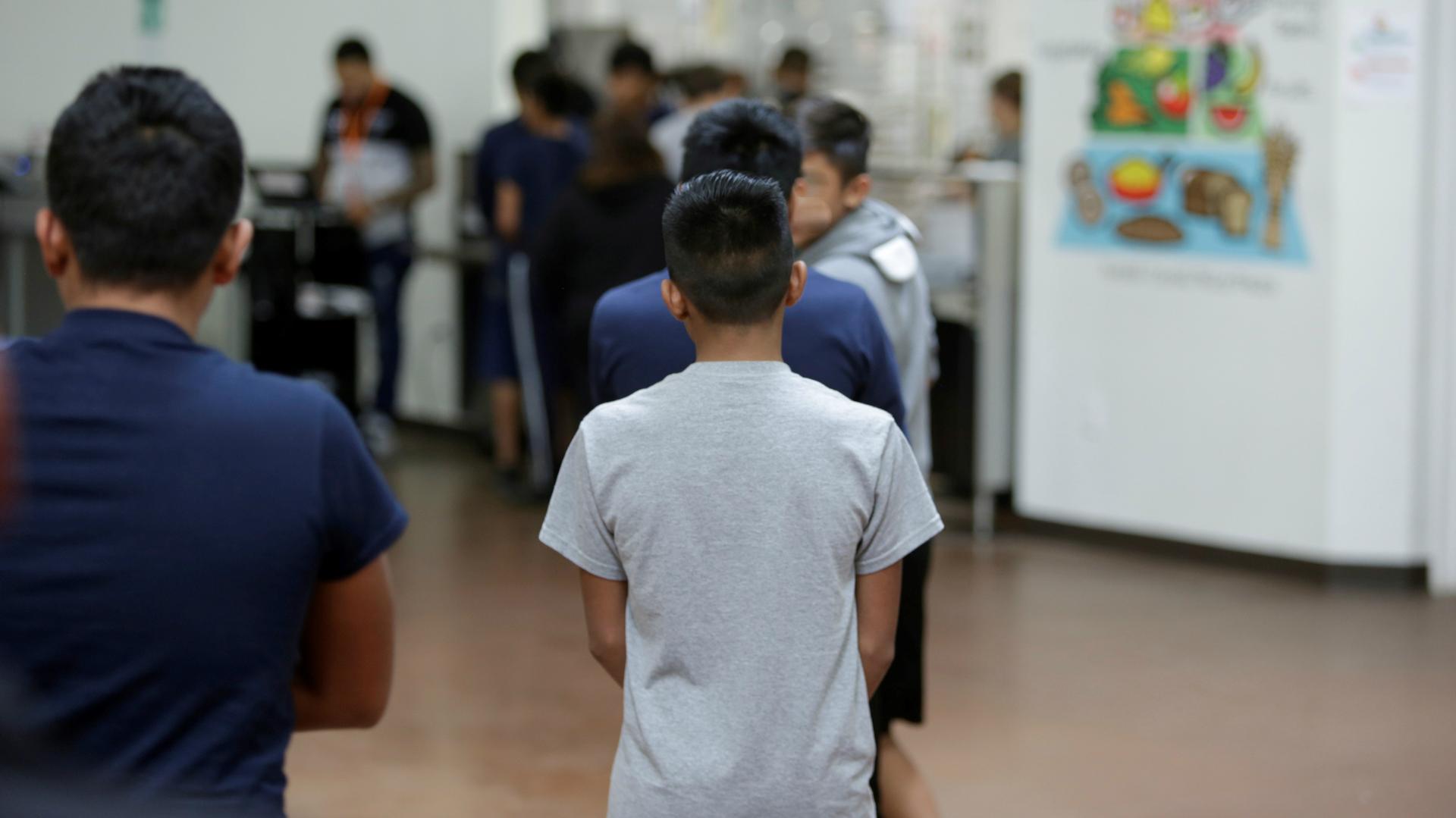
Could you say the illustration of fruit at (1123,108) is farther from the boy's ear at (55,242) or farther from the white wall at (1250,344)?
the boy's ear at (55,242)

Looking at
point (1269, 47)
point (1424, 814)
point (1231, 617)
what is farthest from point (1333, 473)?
point (1424, 814)

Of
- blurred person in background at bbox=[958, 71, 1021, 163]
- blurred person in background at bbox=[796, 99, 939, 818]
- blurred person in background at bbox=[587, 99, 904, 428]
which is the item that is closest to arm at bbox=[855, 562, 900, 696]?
blurred person in background at bbox=[587, 99, 904, 428]

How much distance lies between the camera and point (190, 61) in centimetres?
874

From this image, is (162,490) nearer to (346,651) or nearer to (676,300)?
(346,651)

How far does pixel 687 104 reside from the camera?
24.9ft

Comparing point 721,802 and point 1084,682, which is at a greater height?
point 721,802

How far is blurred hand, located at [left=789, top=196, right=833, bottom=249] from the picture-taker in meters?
2.99

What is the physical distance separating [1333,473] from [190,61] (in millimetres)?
5581

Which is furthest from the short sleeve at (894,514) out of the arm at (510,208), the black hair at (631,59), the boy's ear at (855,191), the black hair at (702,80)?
the black hair at (702,80)

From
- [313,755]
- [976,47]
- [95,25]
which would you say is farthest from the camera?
[976,47]

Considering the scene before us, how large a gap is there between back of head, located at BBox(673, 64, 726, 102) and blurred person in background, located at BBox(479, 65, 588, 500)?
50 centimetres

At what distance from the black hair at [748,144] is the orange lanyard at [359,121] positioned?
589 cm

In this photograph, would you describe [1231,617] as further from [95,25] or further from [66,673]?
[95,25]

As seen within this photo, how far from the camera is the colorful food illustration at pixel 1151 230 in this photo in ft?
20.4
